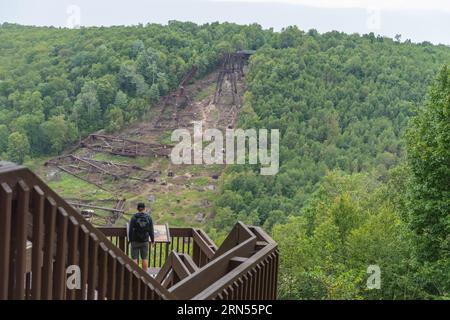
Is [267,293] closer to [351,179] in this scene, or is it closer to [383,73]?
[351,179]

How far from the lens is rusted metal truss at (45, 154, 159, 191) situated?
71438 mm

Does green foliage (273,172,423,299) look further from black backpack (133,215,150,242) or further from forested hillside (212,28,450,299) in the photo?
black backpack (133,215,150,242)

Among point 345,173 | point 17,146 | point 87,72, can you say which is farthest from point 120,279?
point 87,72

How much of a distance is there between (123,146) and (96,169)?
7386 millimetres

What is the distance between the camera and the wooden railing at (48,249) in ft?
9.25

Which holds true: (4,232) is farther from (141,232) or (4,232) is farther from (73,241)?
(141,232)

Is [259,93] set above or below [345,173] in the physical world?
above

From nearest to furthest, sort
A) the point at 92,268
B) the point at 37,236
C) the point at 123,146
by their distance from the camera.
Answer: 1. the point at 37,236
2. the point at 92,268
3. the point at 123,146

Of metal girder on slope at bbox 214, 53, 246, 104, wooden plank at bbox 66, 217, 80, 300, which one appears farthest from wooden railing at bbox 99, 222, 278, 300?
metal girder on slope at bbox 214, 53, 246, 104

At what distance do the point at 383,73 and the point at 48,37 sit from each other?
4537 cm

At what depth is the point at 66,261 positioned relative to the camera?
321cm

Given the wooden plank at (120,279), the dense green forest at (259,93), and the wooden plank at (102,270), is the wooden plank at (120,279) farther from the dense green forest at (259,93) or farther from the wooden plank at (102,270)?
the dense green forest at (259,93)

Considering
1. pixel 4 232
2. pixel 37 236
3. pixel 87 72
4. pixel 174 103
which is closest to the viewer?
pixel 4 232

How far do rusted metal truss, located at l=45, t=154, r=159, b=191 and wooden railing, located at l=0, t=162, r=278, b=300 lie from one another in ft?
218
